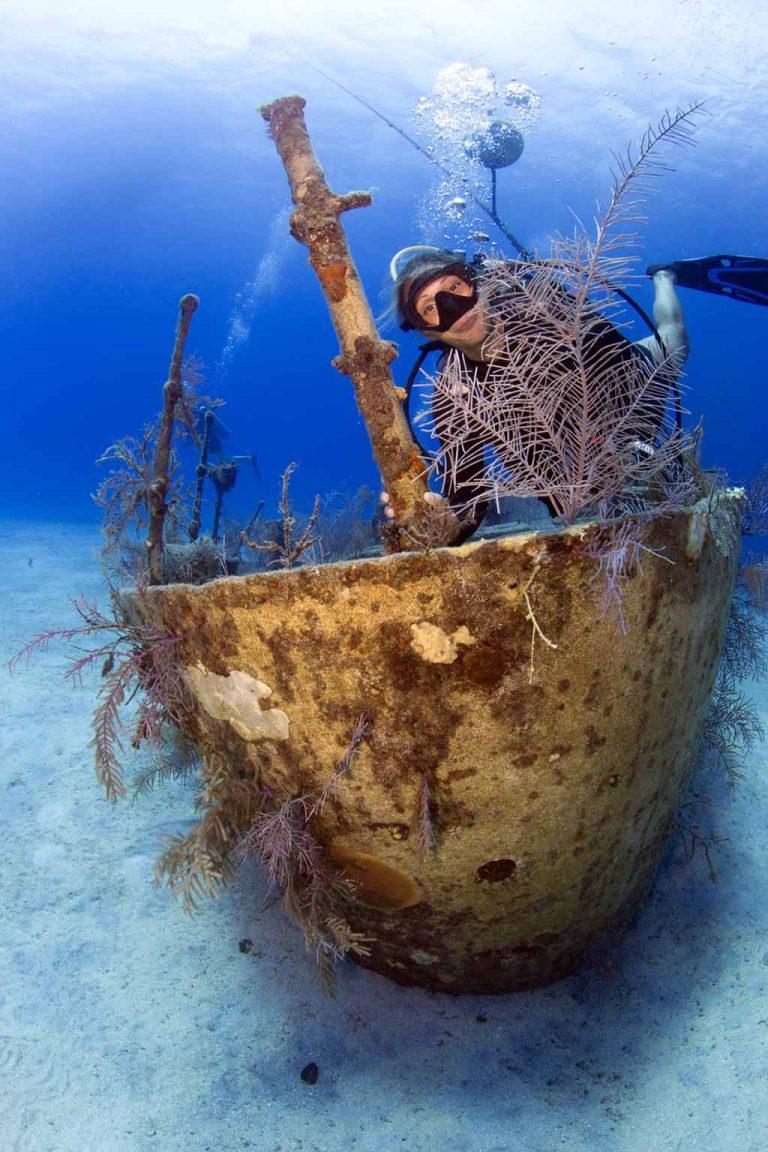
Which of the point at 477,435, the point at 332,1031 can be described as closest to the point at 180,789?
the point at 332,1031

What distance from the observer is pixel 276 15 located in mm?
24188

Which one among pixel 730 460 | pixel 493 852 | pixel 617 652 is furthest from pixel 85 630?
pixel 730 460

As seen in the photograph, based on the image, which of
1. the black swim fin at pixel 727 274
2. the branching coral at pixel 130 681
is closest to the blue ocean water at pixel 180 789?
the branching coral at pixel 130 681

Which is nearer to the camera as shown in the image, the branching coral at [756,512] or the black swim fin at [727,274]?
the branching coral at [756,512]

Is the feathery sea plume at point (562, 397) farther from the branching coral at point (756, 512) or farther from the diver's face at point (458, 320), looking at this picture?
the branching coral at point (756, 512)

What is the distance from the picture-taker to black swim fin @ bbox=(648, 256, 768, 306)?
4.71 metres

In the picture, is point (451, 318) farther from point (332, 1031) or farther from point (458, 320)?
point (332, 1031)

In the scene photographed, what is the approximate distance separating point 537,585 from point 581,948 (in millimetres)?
2420

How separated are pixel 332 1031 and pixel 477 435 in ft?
10.5

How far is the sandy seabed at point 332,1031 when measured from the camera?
104 inches

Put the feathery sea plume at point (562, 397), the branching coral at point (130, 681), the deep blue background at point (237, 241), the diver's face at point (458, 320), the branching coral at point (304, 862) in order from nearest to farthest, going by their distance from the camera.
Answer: the feathery sea plume at point (562, 397) → the branching coral at point (304, 862) → the branching coral at point (130, 681) → the diver's face at point (458, 320) → the deep blue background at point (237, 241)

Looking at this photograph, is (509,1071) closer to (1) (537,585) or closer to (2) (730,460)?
(1) (537,585)

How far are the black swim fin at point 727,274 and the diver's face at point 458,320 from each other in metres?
2.47

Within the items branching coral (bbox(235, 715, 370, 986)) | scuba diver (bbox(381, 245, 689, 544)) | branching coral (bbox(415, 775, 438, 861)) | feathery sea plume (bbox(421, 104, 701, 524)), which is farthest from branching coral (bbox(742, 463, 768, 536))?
branching coral (bbox(235, 715, 370, 986))
